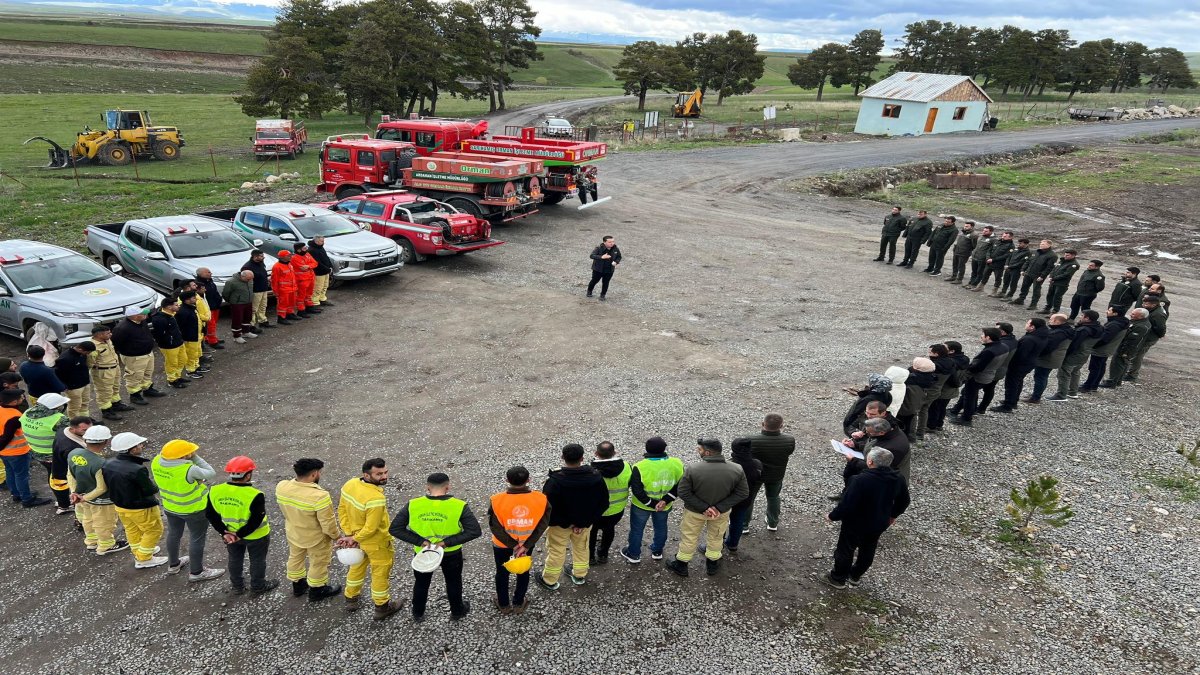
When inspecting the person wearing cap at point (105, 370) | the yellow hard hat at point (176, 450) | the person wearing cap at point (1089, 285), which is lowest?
the person wearing cap at point (105, 370)

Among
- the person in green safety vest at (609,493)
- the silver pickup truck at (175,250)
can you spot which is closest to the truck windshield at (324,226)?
the silver pickup truck at (175,250)

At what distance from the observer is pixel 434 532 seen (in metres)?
5.11

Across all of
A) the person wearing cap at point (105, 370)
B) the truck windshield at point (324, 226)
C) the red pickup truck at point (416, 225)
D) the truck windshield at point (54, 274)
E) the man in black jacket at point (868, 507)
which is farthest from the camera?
the red pickup truck at point (416, 225)

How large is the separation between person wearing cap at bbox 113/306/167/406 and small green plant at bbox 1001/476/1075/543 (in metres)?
11.0

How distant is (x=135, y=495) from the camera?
5832 mm

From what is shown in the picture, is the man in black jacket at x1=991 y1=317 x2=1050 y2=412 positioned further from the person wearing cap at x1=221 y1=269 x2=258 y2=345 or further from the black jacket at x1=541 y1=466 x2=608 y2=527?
the person wearing cap at x1=221 y1=269 x2=258 y2=345

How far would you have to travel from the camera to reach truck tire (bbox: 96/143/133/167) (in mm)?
29406

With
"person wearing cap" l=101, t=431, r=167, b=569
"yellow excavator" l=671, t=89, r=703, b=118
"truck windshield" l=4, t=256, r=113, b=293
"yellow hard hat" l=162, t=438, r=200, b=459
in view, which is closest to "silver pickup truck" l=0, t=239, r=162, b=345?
"truck windshield" l=4, t=256, r=113, b=293

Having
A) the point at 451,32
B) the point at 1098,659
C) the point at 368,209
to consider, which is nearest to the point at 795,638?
the point at 1098,659

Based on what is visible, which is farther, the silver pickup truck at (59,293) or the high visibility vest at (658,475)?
the silver pickup truck at (59,293)

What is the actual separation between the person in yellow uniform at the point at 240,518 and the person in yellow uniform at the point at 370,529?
843 mm

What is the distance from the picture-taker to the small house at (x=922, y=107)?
46281 mm

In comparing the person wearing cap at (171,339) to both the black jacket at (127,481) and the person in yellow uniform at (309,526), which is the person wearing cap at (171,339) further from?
A: the person in yellow uniform at (309,526)

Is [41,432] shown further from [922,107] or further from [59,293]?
[922,107]
